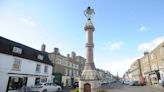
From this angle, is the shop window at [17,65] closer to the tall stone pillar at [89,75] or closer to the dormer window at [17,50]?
the dormer window at [17,50]

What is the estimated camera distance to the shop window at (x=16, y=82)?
1998cm

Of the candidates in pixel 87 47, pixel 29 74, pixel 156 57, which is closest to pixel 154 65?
pixel 156 57

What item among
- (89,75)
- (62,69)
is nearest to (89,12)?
(89,75)

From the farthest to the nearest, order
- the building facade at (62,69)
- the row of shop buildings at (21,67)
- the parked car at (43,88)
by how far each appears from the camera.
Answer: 1. the building facade at (62,69)
2. the row of shop buildings at (21,67)
3. the parked car at (43,88)

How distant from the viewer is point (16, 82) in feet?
69.6

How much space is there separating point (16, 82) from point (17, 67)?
236cm

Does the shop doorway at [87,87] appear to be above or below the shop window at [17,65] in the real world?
below

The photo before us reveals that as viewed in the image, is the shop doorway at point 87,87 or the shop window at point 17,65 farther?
the shop window at point 17,65

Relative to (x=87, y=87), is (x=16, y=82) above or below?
above

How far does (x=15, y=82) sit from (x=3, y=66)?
11.5 feet

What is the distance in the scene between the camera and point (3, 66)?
1895 centimetres

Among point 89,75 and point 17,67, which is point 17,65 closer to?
point 17,67

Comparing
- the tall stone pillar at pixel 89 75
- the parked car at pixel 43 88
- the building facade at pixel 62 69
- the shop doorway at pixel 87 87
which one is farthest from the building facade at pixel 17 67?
the shop doorway at pixel 87 87

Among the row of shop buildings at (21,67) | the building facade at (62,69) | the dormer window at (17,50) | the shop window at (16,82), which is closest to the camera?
the row of shop buildings at (21,67)
